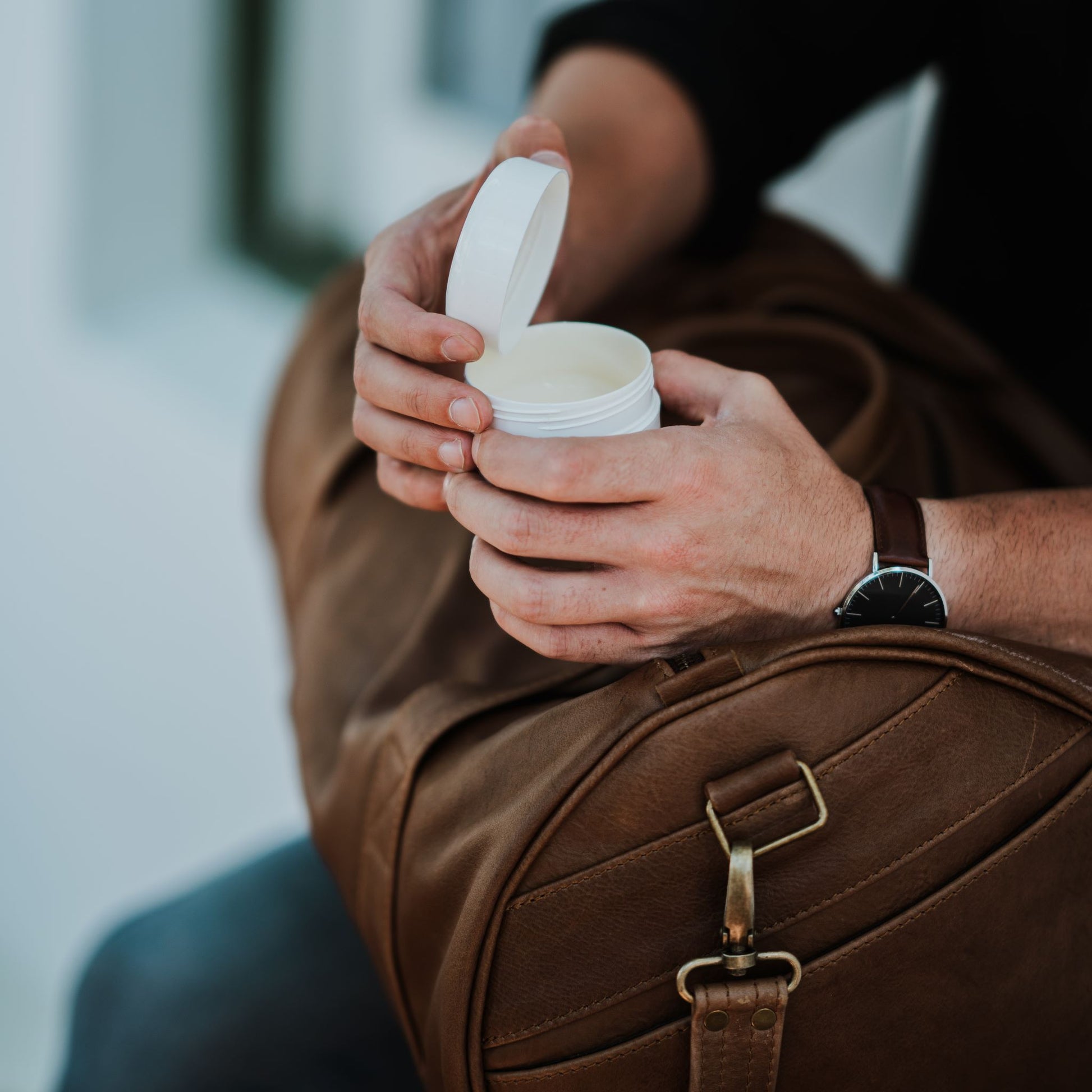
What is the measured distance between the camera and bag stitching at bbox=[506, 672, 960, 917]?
0.37 m

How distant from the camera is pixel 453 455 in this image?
41cm

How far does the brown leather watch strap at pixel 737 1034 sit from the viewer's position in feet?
1.26

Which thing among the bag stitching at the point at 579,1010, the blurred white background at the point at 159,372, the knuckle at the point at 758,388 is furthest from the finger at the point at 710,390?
the blurred white background at the point at 159,372

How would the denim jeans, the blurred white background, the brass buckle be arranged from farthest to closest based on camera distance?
the blurred white background, the denim jeans, the brass buckle

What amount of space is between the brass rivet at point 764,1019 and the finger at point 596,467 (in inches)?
7.6

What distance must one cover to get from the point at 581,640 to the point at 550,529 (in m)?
0.05

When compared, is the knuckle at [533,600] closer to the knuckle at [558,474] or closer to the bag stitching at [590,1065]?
the knuckle at [558,474]

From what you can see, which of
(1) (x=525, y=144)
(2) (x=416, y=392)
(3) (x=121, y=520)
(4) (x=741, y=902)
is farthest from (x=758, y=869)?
(3) (x=121, y=520)

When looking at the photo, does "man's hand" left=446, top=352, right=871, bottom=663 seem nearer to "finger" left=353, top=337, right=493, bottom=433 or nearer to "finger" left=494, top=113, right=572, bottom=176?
"finger" left=353, top=337, right=493, bottom=433

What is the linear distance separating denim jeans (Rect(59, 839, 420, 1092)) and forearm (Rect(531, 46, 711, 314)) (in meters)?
0.43

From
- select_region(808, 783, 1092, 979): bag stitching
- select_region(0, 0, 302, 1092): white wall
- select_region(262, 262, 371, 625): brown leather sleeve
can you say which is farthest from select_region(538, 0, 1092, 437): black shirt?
select_region(0, 0, 302, 1092): white wall

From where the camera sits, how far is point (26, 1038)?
1.29 m

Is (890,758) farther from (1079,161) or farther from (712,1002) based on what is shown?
(1079,161)

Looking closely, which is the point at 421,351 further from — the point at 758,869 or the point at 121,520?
the point at 121,520
